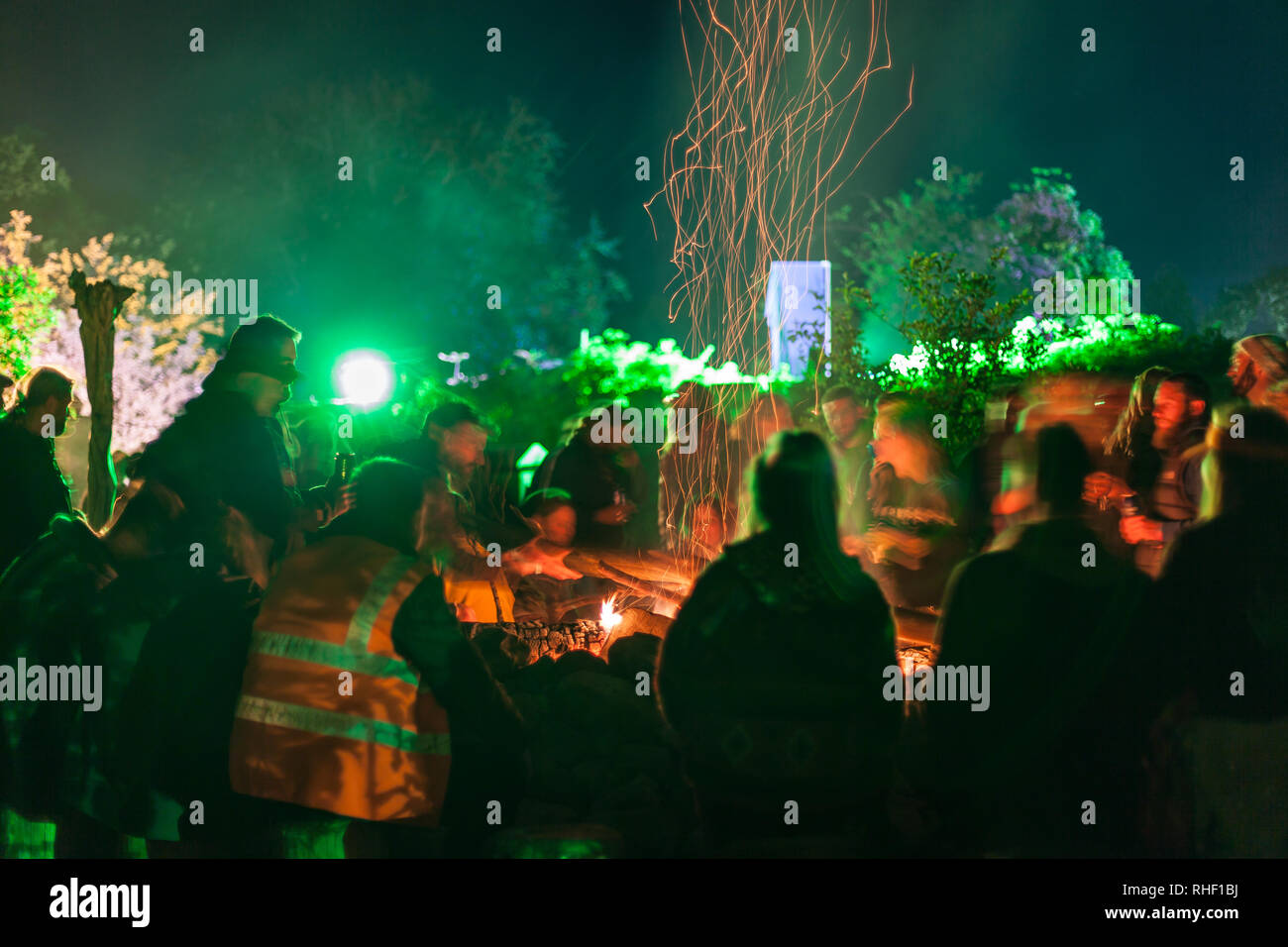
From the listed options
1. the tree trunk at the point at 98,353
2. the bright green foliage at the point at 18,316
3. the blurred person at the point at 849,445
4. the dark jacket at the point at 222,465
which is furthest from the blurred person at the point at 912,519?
the bright green foliage at the point at 18,316

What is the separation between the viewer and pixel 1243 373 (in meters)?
4.62

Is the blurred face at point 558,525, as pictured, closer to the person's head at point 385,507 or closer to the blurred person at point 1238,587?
the person's head at point 385,507

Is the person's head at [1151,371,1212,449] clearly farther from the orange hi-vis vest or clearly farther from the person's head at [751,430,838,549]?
the orange hi-vis vest

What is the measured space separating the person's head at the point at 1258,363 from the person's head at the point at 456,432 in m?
3.66

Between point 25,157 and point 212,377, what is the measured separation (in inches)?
1185

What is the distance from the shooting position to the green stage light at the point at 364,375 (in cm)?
819

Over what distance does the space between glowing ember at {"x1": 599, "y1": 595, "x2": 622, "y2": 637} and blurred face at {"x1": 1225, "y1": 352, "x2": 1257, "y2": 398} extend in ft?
11.4

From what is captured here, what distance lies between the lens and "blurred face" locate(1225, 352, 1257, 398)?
4578 millimetres

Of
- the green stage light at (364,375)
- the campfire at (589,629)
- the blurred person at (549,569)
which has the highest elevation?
the green stage light at (364,375)

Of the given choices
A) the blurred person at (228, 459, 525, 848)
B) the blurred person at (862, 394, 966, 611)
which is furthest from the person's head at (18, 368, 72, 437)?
the blurred person at (862, 394, 966, 611)

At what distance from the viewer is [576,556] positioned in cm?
605

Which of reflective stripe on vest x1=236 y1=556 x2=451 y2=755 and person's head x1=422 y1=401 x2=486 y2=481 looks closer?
reflective stripe on vest x1=236 y1=556 x2=451 y2=755

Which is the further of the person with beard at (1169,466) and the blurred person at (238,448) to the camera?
the person with beard at (1169,466)

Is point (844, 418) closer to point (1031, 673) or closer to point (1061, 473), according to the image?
point (1061, 473)
